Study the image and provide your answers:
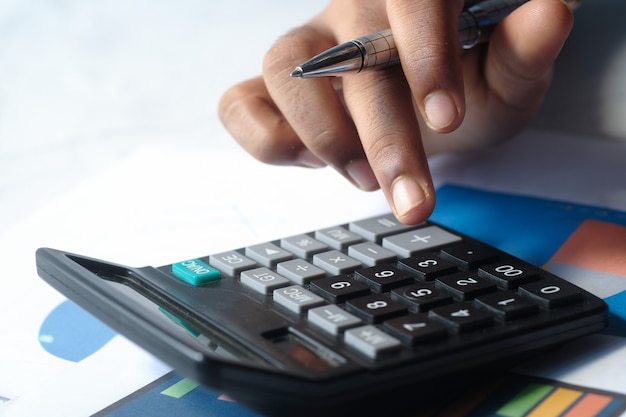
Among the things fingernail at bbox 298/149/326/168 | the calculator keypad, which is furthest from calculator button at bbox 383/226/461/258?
fingernail at bbox 298/149/326/168

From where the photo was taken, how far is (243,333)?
337 millimetres

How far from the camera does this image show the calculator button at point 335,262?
403 millimetres

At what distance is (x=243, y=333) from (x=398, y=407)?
0.22ft

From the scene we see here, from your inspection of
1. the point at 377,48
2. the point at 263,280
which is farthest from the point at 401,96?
the point at 263,280

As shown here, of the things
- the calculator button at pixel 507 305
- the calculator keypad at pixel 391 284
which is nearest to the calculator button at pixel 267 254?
the calculator keypad at pixel 391 284

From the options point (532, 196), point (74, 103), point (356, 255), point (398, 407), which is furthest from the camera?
point (74, 103)

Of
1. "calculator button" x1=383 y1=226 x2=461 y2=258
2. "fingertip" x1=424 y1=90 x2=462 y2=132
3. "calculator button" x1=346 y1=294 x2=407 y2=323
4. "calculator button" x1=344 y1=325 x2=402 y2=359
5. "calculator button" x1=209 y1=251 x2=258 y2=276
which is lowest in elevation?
"calculator button" x1=344 y1=325 x2=402 y2=359

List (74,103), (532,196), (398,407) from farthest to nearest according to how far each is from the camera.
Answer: (74,103), (532,196), (398,407)

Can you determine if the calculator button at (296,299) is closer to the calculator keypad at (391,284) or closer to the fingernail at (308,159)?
the calculator keypad at (391,284)

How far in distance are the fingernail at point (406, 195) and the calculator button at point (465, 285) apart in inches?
1.5

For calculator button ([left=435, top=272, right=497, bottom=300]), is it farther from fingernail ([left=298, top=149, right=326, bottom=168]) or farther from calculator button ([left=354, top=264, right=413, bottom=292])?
fingernail ([left=298, top=149, right=326, bottom=168])

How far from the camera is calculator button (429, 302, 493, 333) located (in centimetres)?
34

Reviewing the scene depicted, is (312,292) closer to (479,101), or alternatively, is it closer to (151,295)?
(151,295)

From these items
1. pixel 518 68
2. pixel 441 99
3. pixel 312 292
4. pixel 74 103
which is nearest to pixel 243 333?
pixel 312 292
